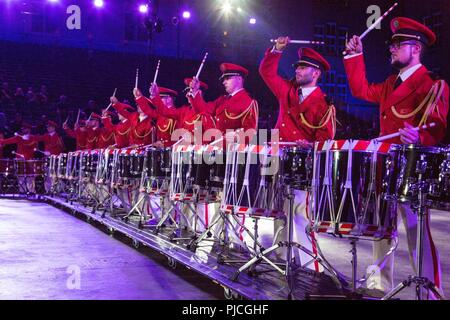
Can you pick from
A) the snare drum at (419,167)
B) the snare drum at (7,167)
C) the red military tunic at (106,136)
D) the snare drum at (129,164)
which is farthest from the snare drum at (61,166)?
the snare drum at (419,167)

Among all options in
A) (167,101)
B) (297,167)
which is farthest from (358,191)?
(167,101)

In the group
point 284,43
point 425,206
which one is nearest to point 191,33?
point 284,43

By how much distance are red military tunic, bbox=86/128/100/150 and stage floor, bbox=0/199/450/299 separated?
438 centimetres

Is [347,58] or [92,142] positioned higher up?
[347,58]

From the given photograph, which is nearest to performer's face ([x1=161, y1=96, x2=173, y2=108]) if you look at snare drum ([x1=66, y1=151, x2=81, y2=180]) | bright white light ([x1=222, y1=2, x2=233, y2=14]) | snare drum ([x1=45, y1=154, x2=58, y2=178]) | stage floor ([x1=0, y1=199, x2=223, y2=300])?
stage floor ([x1=0, y1=199, x2=223, y2=300])

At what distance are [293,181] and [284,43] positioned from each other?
4.06 ft

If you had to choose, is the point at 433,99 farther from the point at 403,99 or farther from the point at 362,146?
the point at 362,146

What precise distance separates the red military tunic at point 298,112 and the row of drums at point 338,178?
0.57m

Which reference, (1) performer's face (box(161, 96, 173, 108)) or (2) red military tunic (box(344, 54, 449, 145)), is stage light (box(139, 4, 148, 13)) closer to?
(1) performer's face (box(161, 96, 173, 108))

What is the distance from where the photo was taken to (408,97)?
405cm

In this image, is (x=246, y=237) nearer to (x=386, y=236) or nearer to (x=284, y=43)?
(x=284, y=43)
